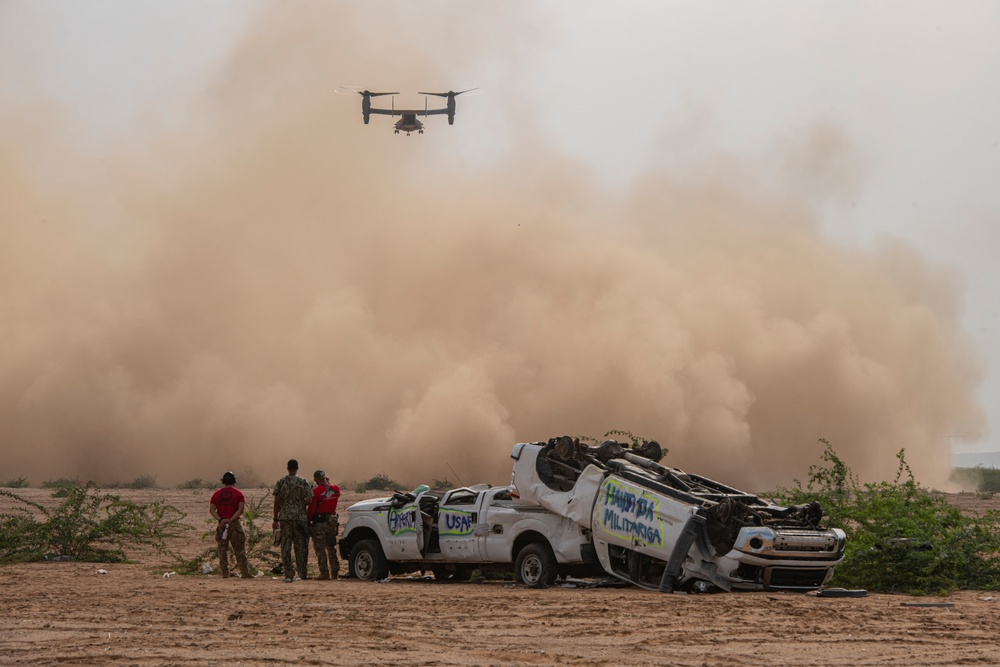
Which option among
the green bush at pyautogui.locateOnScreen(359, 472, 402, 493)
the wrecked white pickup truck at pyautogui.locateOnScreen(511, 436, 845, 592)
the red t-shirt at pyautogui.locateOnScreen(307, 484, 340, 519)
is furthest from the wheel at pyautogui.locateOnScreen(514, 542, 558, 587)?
the green bush at pyautogui.locateOnScreen(359, 472, 402, 493)

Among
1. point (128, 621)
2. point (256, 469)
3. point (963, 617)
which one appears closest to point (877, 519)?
point (963, 617)

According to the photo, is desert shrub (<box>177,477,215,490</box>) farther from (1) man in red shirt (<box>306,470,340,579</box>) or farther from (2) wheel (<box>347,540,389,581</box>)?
(2) wheel (<box>347,540,389,581</box>)

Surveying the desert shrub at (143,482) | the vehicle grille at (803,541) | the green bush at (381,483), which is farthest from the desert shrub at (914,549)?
the desert shrub at (143,482)

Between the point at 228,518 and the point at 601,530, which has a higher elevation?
→ the point at 228,518

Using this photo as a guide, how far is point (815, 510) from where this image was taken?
14.5 m

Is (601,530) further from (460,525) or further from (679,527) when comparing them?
(460,525)

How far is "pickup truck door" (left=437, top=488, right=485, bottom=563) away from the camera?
1611cm

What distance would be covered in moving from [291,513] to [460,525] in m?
2.51

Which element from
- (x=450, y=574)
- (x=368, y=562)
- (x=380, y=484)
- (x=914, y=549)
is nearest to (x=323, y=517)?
(x=368, y=562)

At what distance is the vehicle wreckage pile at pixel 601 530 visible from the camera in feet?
45.1

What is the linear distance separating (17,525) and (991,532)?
15211 millimetres

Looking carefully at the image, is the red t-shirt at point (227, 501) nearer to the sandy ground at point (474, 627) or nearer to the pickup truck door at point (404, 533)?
the sandy ground at point (474, 627)

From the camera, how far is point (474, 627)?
11.6 metres

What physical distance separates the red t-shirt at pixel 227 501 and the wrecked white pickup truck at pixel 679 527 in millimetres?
4705
